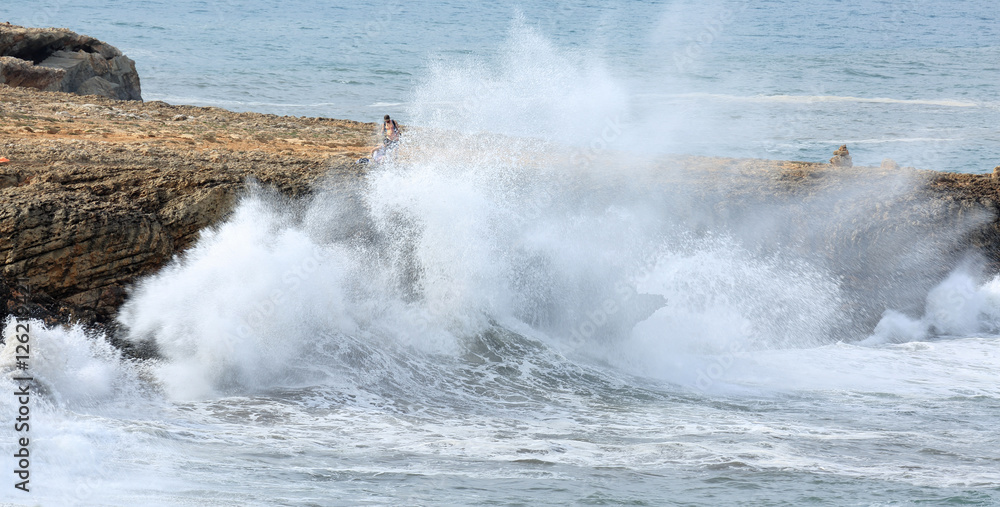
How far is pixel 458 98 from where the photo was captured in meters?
15.5

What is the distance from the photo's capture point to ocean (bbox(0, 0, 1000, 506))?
691 cm

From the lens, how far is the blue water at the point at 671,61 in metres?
26.8

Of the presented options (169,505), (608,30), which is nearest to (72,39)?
(169,505)

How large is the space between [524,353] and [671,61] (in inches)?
1333

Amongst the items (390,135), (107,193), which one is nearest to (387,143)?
(390,135)

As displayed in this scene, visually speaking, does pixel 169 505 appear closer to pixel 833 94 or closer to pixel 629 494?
pixel 629 494

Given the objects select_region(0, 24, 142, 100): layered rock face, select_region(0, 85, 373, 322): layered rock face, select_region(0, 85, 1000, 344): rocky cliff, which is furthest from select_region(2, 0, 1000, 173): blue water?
select_region(0, 85, 373, 322): layered rock face

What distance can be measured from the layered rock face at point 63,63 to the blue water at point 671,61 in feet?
20.5

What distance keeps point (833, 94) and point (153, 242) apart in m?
29.4

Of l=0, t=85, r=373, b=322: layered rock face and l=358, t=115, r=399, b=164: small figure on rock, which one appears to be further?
l=358, t=115, r=399, b=164: small figure on rock

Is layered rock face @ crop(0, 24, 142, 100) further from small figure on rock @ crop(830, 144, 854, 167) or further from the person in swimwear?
small figure on rock @ crop(830, 144, 854, 167)

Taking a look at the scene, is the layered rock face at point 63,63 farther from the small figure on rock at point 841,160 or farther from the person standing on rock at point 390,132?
the small figure on rock at point 841,160

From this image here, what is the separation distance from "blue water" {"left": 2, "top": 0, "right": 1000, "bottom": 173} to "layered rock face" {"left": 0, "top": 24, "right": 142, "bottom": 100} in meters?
6.26

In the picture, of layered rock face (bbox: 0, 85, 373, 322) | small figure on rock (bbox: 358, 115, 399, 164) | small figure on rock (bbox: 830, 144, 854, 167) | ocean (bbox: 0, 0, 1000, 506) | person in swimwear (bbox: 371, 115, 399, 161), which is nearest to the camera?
ocean (bbox: 0, 0, 1000, 506)
